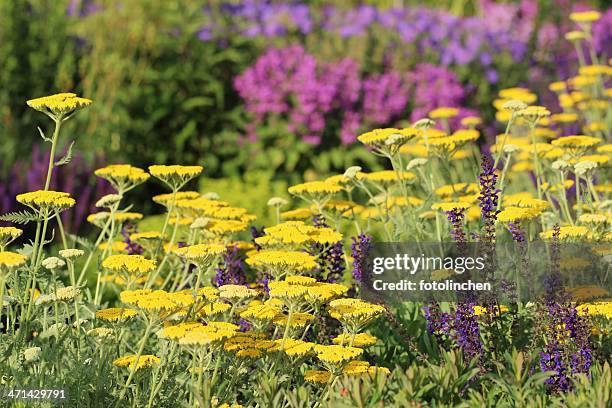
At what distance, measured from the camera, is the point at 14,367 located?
9.39 feet

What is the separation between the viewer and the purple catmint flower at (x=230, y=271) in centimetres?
360

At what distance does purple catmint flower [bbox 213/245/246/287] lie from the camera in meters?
3.60

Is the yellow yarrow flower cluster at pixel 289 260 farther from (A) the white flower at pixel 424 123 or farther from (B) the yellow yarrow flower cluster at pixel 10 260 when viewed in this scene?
(A) the white flower at pixel 424 123

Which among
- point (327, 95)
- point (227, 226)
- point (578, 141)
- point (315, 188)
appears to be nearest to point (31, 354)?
point (227, 226)

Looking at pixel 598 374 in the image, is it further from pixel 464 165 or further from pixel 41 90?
pixel 41 90

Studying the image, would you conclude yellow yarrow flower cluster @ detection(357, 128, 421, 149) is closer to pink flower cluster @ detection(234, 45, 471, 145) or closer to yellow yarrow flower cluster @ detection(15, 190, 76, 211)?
yellow yarrow flower cluster @ detection(15, 190, 76, 211)

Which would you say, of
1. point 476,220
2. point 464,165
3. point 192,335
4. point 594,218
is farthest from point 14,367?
point 464,165

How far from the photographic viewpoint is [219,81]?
791 centimetres

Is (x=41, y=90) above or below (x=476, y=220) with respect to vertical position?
above

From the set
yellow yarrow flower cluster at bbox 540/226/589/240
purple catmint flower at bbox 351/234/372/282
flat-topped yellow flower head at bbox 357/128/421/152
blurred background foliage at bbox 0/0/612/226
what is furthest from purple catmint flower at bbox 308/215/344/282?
blurred background foliage at bbox 0/0/612/226

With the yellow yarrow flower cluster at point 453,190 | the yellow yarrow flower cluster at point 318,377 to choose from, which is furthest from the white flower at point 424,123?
the yellow yarrow flower cluster at point 318,377

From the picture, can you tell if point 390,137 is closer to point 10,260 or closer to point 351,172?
point 351,172

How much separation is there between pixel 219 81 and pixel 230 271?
14.3 ft

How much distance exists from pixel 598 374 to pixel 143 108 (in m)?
5.30
